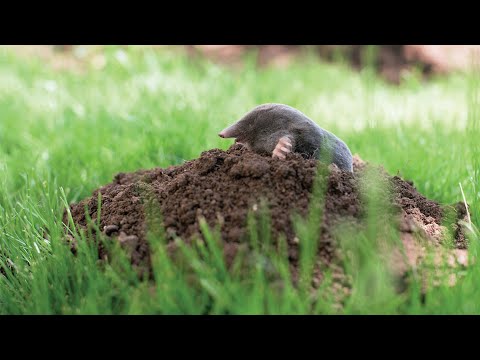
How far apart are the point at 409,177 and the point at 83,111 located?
308 cm

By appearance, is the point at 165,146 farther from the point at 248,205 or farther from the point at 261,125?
the point at 248,205

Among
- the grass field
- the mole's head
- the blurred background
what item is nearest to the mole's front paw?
the mole's head

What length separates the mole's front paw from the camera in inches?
90.1

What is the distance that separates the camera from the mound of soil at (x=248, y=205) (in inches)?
77.0

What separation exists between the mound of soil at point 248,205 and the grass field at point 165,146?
0.51 ft

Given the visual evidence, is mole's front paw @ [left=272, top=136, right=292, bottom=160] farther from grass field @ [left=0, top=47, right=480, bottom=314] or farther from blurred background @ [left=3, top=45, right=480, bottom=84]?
blurred background @ [left=3, top=45, right=480, bottom=84]

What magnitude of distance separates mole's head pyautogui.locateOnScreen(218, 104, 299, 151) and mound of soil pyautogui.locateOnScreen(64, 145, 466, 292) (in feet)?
0.30

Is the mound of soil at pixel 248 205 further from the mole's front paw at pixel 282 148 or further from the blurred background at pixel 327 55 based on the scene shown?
the blurred background at pixel 327 55

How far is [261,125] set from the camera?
98.8 inches

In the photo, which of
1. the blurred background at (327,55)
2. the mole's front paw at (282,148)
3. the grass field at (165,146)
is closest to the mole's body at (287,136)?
the mole's front paw at (282,148)

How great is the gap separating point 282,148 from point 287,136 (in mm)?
94

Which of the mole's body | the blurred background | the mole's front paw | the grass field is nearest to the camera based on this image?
the grass field
